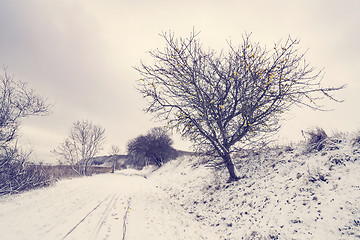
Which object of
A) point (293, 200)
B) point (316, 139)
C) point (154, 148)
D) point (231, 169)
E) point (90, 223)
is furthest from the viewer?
point (154, 148)

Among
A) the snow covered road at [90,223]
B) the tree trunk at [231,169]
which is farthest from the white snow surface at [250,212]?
the tree trunk at [231,169]

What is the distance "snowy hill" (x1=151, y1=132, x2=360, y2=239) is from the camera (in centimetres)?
378

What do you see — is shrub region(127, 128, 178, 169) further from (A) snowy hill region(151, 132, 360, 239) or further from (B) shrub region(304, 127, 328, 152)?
(B) shrub region(304, 127, 328, 152)

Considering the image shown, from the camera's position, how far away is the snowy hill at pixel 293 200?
378 cm

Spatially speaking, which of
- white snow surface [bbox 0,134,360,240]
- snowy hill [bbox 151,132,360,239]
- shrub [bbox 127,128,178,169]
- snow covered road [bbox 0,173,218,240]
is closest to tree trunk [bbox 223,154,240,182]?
snowy hill [bbox 151,132,360,239]

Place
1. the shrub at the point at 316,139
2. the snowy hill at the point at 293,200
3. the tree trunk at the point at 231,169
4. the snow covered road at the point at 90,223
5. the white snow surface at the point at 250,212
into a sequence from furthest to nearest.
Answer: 1. the tree trunk at the point at 231,169
2. the shrub at the point at 316,139
3. the snow covered road at the point at 90,223
4. the white snow surface at the point at 250,212
5. the snowy hill at the point at 293,200

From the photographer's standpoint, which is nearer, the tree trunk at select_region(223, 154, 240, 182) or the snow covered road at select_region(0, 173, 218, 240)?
the snow covered road at select_region(0, 173, 218, 240)

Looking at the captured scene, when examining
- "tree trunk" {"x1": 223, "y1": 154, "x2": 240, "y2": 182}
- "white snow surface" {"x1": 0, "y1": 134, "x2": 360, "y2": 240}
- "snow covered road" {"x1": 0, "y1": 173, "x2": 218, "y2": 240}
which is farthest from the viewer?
"tree trunk" {"x1": 223, "y1": 154, "x2": 240, "y2": 182}

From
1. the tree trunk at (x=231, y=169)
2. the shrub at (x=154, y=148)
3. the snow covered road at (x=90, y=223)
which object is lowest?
the snow covered road at (x=90, y=223)

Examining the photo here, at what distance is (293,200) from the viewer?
494 cm

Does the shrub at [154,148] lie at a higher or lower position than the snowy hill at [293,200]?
higher

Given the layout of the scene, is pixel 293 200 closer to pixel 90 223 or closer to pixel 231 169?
pixel 231 169

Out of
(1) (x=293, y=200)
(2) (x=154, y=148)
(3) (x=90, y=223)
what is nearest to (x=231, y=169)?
(1) (x=293, y=200)

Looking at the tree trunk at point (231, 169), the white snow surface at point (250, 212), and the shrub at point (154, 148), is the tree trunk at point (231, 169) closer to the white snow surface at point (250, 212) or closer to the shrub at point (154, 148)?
the white snow surface at point (250, 212)
